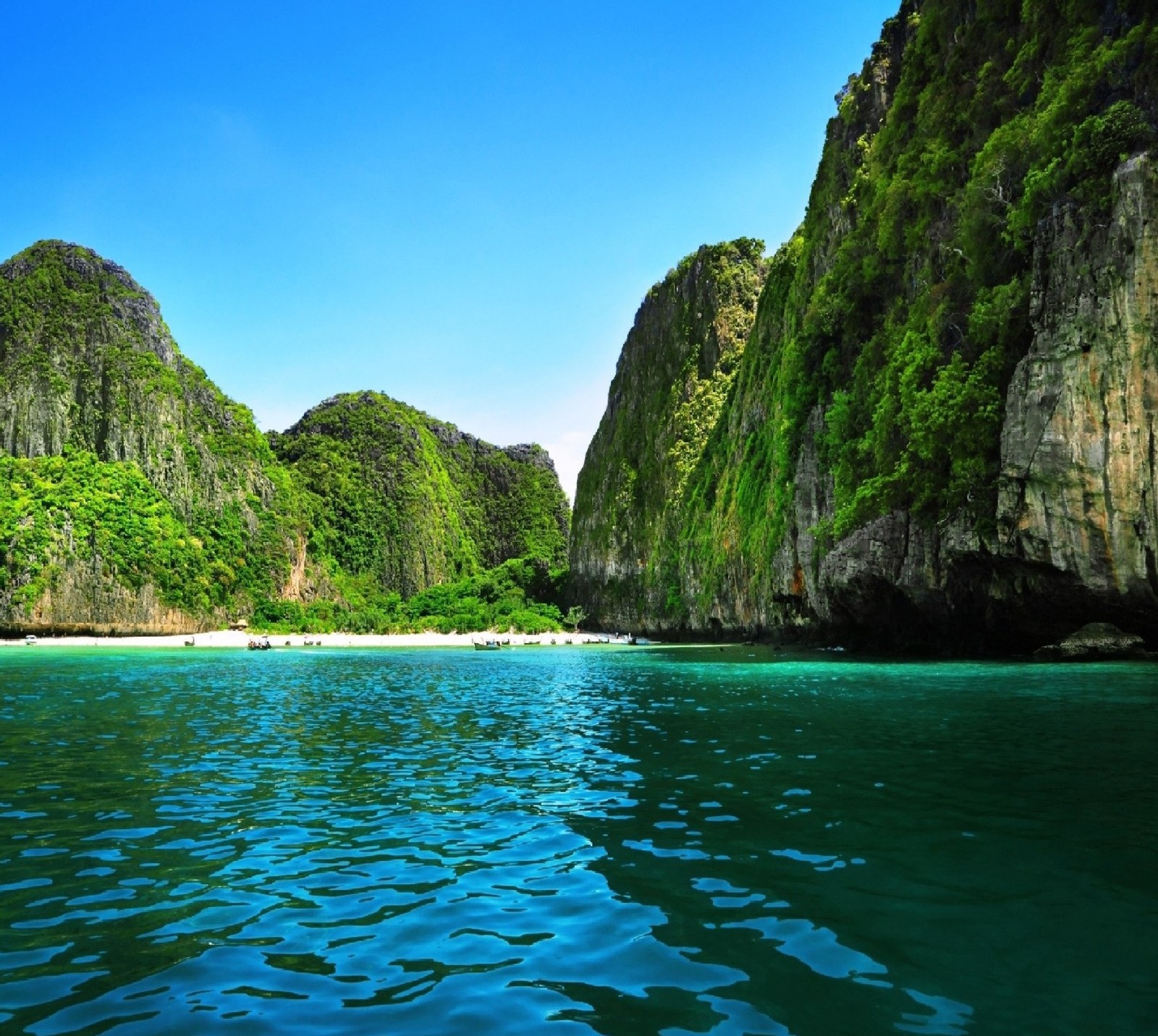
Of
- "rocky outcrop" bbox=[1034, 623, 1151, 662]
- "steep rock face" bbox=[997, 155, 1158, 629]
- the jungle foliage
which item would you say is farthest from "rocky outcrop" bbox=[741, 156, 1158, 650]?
the jungle foliage

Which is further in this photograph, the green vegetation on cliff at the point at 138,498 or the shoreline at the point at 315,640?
the green vegetation on cliff at the point at 138,498

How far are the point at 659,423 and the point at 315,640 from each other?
59.6m

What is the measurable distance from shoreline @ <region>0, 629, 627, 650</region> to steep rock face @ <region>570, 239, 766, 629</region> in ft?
42.5

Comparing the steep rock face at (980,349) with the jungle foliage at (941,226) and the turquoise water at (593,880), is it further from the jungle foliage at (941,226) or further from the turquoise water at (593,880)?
the turquoise water at (593,880)

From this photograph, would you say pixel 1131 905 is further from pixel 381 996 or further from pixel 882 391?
pixel 882 391

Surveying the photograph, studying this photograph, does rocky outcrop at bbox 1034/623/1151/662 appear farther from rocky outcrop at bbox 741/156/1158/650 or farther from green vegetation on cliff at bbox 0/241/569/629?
green vegetation on cliff at bbox 0/241/569/629

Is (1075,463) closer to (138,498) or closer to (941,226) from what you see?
(941,226)

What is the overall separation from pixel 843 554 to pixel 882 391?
8.87 metres

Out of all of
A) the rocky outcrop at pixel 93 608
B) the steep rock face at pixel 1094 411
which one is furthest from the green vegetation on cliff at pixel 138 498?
the steep rock face at pixel 1094 411

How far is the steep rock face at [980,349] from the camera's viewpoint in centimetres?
3120

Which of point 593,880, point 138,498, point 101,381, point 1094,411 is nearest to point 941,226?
point 1094,411

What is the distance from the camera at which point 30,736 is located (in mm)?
18562

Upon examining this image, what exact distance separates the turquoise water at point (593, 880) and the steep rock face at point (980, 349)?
637 inches

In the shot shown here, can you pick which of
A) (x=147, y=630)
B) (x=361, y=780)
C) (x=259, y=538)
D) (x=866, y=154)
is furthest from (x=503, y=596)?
(x=361, y=780)
